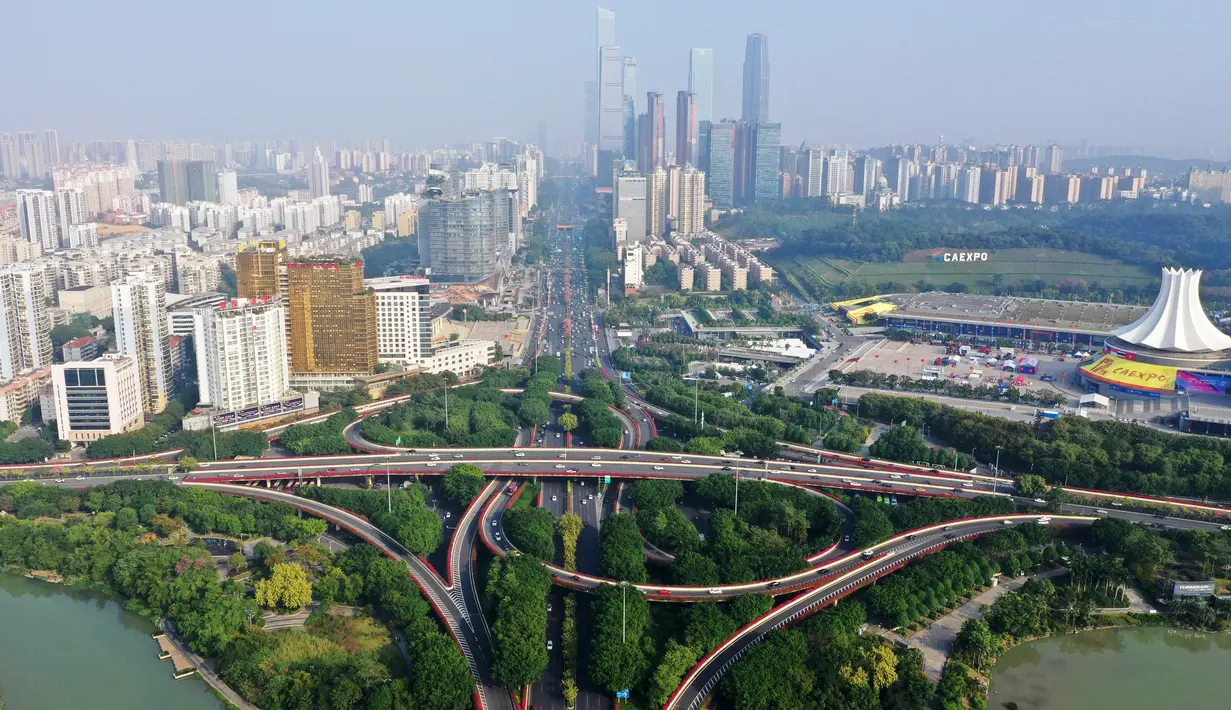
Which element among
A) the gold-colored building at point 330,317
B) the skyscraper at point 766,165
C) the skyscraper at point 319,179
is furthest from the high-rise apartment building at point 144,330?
the skyscraper at point 319,179

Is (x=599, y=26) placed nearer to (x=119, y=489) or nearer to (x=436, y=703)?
(x=119, y=489)

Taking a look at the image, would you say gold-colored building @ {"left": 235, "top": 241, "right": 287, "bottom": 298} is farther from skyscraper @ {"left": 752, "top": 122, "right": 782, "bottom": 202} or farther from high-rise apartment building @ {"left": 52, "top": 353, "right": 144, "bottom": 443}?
skyscraper @ {"left": 752, "top": 122, "right": 782, "bottom": 202}

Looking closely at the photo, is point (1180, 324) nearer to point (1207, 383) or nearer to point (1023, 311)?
point (1207, 383)

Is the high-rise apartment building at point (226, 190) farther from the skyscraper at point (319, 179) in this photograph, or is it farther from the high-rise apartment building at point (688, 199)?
the high-rise apartment building at point (688, 199)

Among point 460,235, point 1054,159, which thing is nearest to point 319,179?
point 460,235

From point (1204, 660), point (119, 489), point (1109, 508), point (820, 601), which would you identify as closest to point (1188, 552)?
point (1109, 508)

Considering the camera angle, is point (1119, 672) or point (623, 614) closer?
point (623, 614)
